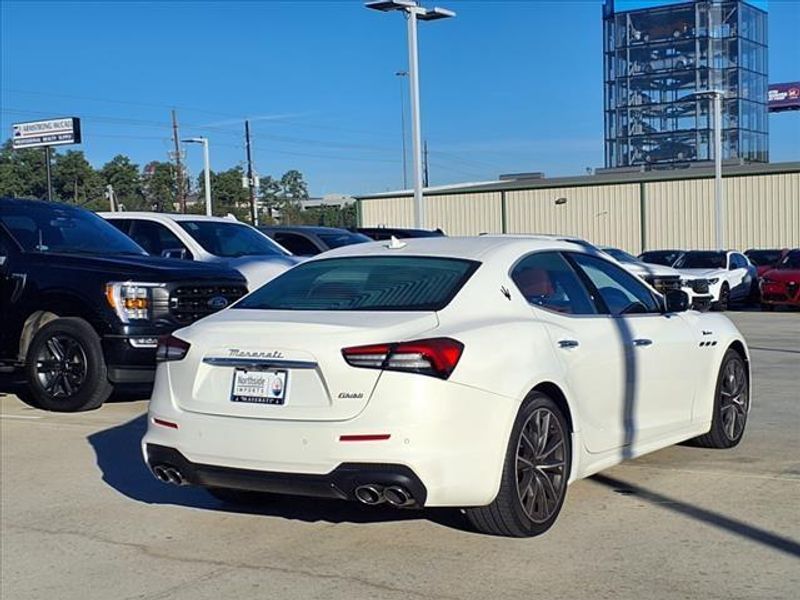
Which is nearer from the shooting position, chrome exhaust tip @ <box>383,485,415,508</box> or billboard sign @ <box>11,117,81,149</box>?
chrome exhaust tip @ <box>383,485,415,508</box>

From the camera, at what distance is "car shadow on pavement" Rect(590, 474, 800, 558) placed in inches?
209

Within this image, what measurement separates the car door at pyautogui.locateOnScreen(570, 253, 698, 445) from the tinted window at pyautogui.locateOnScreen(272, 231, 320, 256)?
10936 millimetres

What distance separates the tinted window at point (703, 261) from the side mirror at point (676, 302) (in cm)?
1989

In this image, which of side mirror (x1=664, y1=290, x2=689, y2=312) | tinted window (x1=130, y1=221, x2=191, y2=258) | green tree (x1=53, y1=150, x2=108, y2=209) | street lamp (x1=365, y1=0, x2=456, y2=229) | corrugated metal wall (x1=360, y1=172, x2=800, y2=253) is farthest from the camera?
green tree (x1=53, y1=150, x2=108, y2=209)

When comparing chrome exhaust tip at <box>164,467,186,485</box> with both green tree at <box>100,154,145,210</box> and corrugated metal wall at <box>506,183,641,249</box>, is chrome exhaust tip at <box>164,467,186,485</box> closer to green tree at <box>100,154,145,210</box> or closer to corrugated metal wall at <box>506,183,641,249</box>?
corrugated metal wall at <box>506,183,641,249</box>

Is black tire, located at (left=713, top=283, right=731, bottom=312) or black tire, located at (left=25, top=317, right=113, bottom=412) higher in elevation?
black tire, located at (left=25, top=317, right=113, bottom=412)

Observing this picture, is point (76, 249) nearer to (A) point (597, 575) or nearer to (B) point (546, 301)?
(B) point (546, 301)

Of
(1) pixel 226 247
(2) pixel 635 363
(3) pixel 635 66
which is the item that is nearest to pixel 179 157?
(3) pixel 635 66

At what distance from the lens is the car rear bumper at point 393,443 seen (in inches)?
194

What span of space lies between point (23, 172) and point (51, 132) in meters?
3.09

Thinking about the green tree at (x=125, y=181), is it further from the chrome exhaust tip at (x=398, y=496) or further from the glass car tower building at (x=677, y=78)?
the chrome exhaust tip at (x=398, y=496)

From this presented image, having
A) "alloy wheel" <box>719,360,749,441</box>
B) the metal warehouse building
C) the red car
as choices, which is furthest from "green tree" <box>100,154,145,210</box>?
"alloy wheel" <box>719,360,749,441</box>

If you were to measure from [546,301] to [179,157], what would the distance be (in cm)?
5574

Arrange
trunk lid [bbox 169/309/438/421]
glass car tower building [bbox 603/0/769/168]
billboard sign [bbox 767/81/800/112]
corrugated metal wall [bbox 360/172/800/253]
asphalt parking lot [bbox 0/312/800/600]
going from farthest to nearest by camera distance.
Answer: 1. billboard sign [bbox 767/81/800/112]
2. glass car tower building [bbox 603/0/769/168]
3. corrugated metal wall [bbox 360/172/800/253]
4. trunk lid [bbox 169/309/438/421]
5. asphalt parking lot [bbox 0/312/800/600]
